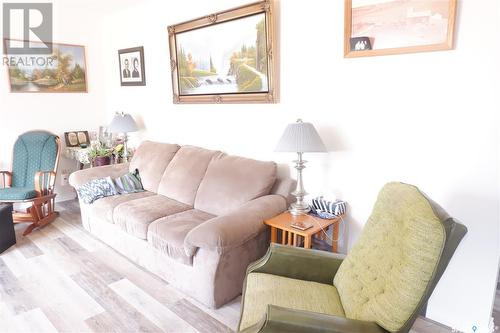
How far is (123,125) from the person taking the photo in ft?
12.4

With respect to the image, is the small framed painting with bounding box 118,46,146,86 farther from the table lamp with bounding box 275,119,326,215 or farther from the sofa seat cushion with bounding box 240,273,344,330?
the sofa seat cushion with bounding box 240,273,344,330

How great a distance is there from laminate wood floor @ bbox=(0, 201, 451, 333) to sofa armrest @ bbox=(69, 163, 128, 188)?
2.04ft

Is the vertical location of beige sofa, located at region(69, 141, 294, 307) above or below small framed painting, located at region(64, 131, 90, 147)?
below

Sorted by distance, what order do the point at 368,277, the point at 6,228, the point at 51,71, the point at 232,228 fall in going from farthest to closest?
the point at 51,71 < the point at 6,228 < the point at 232,228 < the point at 368,277

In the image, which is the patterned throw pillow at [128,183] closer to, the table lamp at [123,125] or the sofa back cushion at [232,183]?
the table lamp at [123,125]

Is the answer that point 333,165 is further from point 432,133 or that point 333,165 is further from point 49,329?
point 49,329

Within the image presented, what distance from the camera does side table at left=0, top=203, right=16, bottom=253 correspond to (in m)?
2.93

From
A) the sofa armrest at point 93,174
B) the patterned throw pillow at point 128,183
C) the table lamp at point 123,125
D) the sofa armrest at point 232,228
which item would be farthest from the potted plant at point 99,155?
the sofa armrest at point 232,228

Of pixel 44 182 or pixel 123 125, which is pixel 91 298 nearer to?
pixel 44 182

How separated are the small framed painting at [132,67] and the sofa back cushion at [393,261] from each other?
3.24 m

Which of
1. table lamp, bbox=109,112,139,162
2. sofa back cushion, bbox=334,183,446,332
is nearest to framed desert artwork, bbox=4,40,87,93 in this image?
table lamp, bbox=109,112,139,162

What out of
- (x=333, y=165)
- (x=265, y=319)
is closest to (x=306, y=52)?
(x=333, y=165)

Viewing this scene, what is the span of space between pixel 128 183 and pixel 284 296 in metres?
2.27

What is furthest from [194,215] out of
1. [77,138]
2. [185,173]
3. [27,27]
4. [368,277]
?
[27,27]
